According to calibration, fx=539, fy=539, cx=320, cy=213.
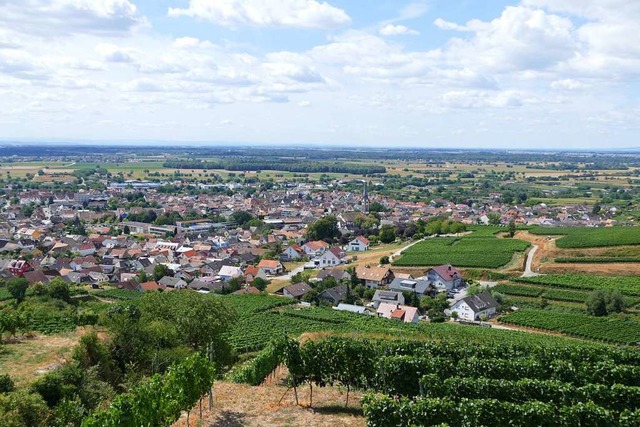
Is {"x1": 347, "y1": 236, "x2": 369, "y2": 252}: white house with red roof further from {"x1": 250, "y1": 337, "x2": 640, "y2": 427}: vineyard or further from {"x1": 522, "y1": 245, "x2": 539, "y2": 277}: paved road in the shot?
{"x1": 250, "y1": 337, "x2": 640, "y2": 427}: vineyard

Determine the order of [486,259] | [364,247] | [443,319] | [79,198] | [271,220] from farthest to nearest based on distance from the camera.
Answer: [79,198]
[271,220]
[364,247]
[486,259]
[443,319]

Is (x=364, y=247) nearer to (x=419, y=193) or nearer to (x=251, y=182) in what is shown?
(x=419, y=193)

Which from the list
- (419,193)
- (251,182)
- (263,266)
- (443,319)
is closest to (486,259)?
(443,319)

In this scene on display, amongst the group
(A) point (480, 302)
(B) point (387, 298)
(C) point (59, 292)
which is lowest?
(B) point (387, 298)

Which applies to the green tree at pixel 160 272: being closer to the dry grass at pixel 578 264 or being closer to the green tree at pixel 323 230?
the green tree at pixel 323 230

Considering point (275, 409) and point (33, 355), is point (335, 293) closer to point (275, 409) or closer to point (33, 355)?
point (33, 355)

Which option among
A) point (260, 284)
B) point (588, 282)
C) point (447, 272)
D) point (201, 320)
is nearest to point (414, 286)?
point (447, 272)
